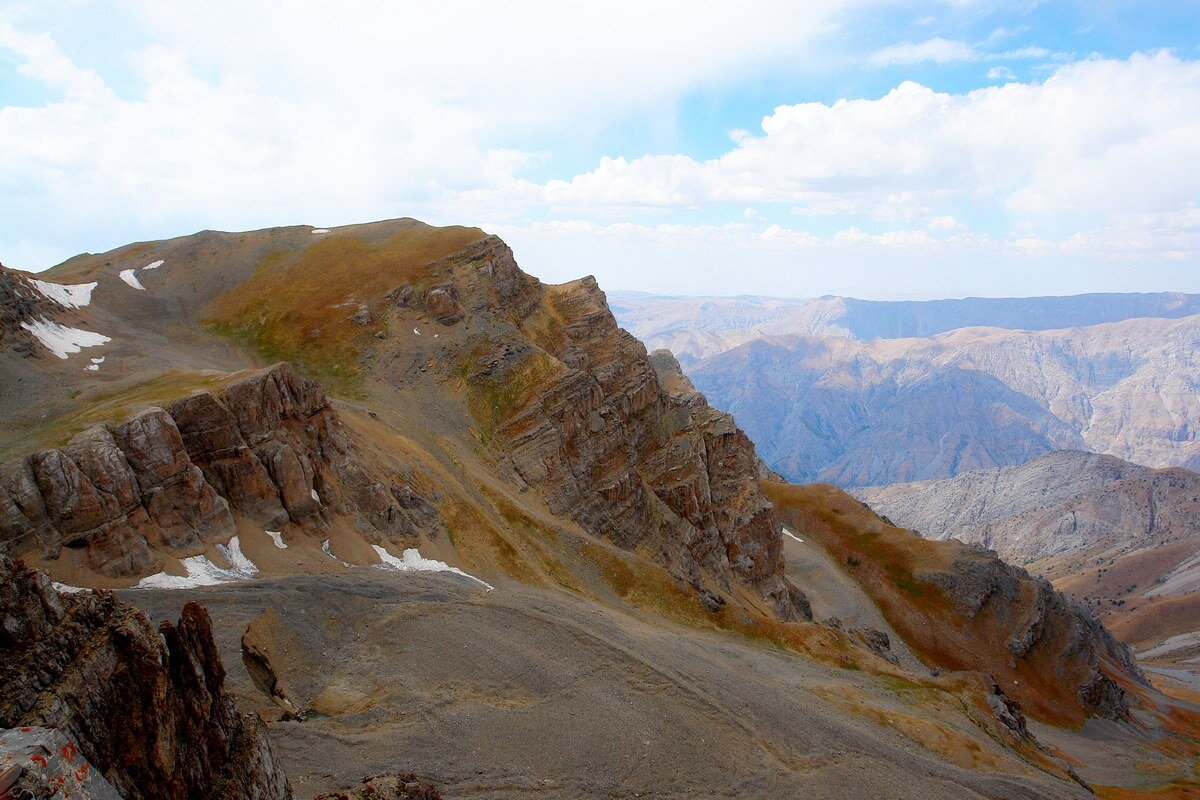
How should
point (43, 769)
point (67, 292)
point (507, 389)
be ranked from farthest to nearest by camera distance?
1. point (507, 389)
2. point (67, 292)
3. point (43, 769)

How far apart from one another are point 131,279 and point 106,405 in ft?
230

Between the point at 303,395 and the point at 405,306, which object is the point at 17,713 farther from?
the point at 405,306

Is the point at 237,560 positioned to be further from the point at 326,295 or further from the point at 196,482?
the point at 326,295

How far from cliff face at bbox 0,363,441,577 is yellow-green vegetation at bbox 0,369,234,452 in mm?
1751

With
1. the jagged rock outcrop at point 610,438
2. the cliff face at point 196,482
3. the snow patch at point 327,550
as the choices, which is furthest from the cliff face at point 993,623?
the snow patch at point 327,550

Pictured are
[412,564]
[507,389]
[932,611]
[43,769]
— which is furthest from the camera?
[932,611]

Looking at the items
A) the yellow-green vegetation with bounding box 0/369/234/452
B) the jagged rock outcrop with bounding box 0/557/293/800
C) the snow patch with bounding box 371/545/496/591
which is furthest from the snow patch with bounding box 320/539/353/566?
the jagged rock outcrop with bounding box 0/557/293/800

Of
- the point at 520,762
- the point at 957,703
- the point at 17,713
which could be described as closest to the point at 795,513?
the point at 957,703

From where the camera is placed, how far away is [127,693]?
1766 cm

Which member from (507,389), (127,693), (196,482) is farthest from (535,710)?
(507,389)

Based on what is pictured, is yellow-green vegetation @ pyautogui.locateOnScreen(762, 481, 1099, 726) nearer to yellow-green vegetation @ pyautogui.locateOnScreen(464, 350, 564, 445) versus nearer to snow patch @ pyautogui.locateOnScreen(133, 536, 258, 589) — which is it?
yellow-green vegetation @ pyautogui.locateOnScreen(464, 350, 564, 445)

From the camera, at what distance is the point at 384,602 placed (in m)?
42.9

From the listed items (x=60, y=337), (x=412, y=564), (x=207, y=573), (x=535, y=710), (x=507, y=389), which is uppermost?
(x=60, y=337)

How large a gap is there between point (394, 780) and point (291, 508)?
31.3 meters
